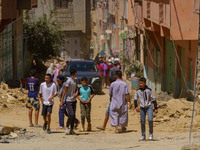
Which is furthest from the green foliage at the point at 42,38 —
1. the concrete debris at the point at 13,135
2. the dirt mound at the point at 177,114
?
the concrete debris at the point at 13,135

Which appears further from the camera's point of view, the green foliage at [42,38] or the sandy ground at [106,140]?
the green foliage at [42,38]

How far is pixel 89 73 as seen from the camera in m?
22.2

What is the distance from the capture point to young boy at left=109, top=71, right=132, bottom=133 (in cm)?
1158

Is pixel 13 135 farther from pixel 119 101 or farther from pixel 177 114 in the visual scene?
pixel 177 114

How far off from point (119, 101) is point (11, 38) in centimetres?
1379

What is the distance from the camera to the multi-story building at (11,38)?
2194 cm

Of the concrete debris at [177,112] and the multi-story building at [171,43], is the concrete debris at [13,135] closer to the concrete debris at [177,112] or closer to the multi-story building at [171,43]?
the multi-story building at [171,43]

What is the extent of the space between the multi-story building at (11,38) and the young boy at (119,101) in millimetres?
9910

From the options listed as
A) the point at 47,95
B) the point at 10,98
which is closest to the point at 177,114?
the point at 47,95

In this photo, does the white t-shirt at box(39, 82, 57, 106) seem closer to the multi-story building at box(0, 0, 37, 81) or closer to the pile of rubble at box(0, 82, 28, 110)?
the pile of rubble at box(0, 82, 28, 110)

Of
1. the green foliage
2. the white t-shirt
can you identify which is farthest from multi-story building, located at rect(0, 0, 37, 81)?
the white t-shirt

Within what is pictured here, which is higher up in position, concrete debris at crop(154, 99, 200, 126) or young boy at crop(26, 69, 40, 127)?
young boy at crop(26, 69, 40, 127)

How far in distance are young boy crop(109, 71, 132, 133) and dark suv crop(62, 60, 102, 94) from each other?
9596mm

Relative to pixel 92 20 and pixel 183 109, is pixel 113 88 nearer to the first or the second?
pixel 183 109
